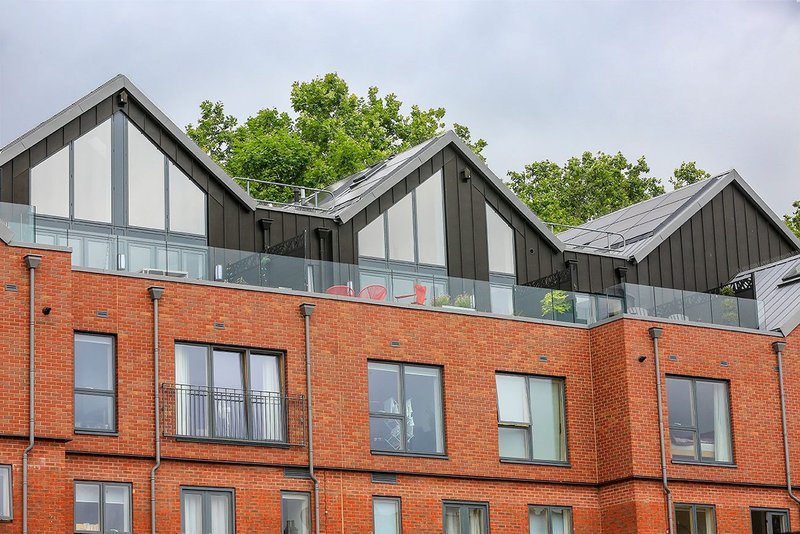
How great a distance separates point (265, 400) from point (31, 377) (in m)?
5.09

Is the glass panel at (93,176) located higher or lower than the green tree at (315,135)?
lower

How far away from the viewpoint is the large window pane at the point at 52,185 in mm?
33875

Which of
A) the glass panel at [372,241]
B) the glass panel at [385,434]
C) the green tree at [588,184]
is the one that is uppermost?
the green tree at [588,184]

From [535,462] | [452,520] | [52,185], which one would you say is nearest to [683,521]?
[535,462]

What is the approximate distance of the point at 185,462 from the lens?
1199 inches

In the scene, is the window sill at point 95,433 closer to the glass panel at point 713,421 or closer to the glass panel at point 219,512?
the glass panel at point 219,512

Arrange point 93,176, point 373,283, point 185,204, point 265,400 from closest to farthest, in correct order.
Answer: point 265,400 → point 93,176 → point 373,283 → point 185,204

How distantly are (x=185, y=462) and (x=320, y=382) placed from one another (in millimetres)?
3393

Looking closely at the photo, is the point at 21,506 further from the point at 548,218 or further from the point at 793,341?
the point at 548,218

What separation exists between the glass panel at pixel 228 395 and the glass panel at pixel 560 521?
23.9ft

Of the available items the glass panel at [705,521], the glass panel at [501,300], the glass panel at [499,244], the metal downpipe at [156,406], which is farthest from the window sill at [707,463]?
the metal downpipe at [156,406]

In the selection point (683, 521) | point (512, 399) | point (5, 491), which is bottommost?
point (683, 521)

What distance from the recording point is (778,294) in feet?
130

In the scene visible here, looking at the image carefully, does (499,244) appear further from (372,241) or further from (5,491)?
(5,491)
